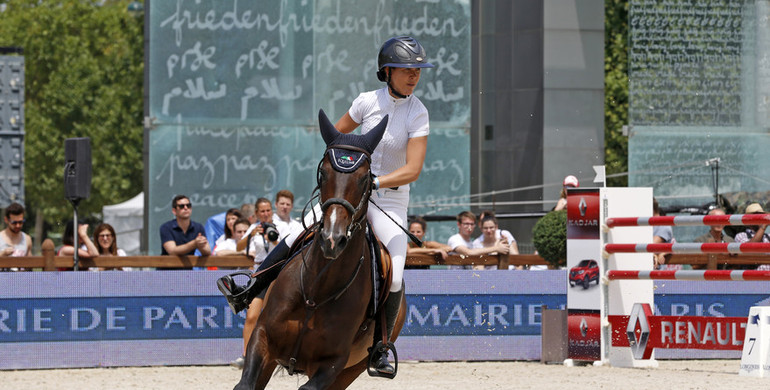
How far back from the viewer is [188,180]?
18094 mm

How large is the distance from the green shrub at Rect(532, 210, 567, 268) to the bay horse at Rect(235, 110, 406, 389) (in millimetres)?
7050

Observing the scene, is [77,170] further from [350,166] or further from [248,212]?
[350,166]

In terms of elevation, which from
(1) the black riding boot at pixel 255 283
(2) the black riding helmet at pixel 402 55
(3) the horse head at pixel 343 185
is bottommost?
(1) the black riding boot at pixel 255 283

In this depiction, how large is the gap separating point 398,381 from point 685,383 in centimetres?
275

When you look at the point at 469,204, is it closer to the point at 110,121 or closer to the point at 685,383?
the point at 685,383

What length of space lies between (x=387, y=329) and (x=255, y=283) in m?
0.94

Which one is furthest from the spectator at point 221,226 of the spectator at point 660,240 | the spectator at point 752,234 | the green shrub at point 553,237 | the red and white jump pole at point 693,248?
the spectator at point 752,234

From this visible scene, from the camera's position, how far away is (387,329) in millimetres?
8742

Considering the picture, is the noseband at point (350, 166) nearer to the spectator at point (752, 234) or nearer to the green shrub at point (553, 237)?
the green shrub at point (553, 237)

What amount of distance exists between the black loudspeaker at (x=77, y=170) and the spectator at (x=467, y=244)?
4282mm

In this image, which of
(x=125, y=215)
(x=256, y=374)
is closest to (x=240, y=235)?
(x=256, y=374)

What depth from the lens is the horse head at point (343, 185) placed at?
7.27 meters

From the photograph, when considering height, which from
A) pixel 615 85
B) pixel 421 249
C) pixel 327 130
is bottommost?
pixel 421 249

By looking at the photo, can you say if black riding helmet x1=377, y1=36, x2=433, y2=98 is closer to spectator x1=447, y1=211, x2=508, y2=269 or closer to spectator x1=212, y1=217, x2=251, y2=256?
spectator x1=212, y1=217, x2=251, y2=256
